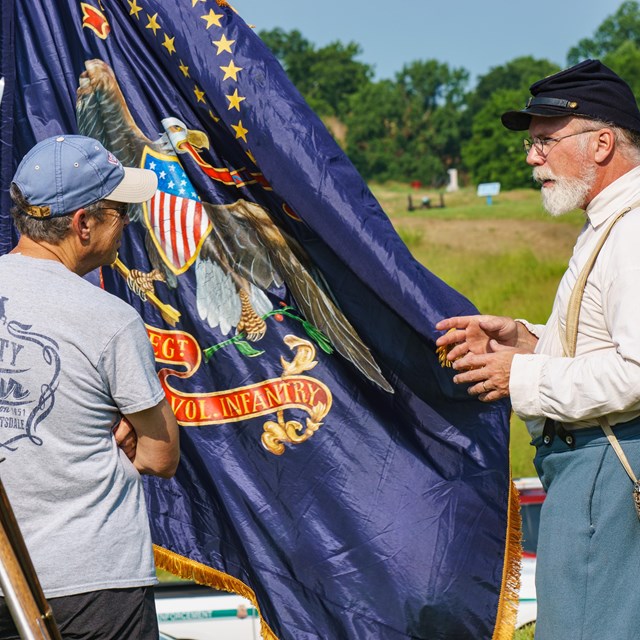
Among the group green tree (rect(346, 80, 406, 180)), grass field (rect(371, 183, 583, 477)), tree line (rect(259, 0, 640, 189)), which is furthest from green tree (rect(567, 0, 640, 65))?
grass field (rect(371, 183, 583, 477))

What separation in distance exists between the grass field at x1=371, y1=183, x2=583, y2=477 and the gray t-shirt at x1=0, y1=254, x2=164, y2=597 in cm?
1995

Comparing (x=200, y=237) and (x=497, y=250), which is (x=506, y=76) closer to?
(x=497, y=250)

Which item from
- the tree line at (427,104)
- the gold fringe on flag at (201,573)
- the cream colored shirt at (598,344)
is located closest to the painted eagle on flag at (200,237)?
the gold fringe on flag at (201,573)

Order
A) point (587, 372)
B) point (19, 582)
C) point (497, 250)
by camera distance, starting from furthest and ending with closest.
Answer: point (497, 250), point (587, 372), point (19, 582)

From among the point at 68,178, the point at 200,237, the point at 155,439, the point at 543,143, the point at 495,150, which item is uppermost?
the point at 543,143

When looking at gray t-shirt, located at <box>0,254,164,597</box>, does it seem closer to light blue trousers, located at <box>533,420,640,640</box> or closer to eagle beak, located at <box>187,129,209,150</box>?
light blue trousers, located at <box>533,420,640,640</box>

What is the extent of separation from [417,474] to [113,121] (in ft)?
5.64

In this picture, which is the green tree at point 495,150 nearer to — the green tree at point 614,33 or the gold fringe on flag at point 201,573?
the green tree at point 614,33

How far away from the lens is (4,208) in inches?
161

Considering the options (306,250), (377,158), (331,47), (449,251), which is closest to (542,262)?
(449,251)

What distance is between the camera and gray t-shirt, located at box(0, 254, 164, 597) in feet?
8.71

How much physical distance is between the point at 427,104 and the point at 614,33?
17531 mm

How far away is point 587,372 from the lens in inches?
116

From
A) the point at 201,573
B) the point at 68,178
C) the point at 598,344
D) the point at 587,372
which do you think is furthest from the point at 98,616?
the point at 598,344
